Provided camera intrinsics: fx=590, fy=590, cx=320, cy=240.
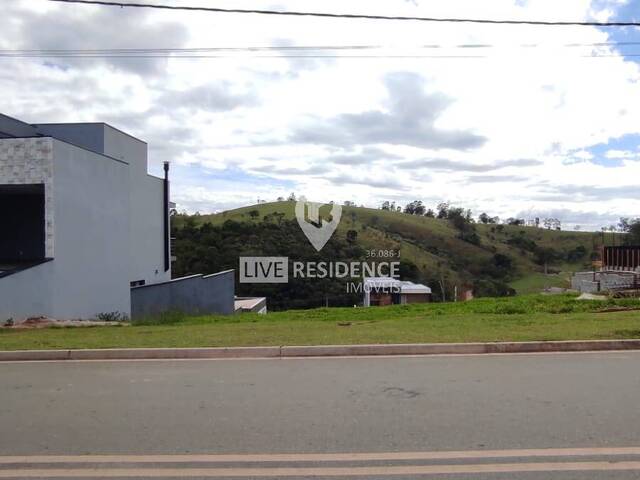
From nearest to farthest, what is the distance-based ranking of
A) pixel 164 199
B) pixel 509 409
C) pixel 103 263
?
1. pixel 509 409
2. pixel 103 263
3. pixel 164 199

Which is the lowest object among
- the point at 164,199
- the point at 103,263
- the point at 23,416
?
the point at 23,416

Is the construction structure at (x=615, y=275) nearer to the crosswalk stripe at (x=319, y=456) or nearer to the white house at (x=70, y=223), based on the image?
the crosswalk stripe at (x=319, y=456)

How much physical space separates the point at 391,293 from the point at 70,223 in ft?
85.4

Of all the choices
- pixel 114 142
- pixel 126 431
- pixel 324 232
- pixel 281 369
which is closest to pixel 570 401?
pixel 281 369

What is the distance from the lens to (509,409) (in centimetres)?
602

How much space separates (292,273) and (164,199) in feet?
51.7

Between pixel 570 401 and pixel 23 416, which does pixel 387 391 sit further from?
pixel 23 416

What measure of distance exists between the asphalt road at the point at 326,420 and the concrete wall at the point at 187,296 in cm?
1767

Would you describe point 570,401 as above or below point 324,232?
below

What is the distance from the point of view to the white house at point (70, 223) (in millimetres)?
17938

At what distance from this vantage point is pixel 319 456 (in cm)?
473

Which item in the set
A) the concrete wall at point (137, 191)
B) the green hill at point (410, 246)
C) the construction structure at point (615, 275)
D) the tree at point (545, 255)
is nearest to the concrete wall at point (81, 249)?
the concrete wall at point (137, 191)

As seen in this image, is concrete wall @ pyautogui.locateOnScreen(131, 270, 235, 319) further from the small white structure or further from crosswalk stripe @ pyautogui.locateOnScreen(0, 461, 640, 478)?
crosswalk stripe @ pyautogui.locateOnScreen(0, 461, 640, 478)

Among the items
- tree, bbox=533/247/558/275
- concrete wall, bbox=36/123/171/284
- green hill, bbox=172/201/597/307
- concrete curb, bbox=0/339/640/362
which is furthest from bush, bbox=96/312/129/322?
tree, bbox=533/247/558/275
